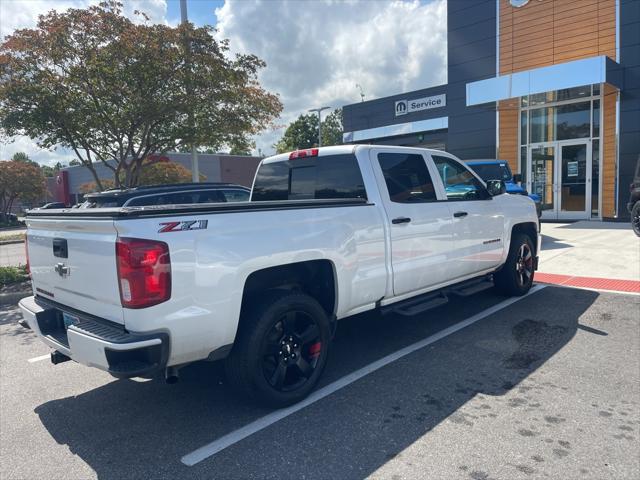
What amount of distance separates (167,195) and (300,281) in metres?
5.41

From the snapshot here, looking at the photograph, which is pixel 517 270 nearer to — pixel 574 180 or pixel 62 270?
pixel 62 270

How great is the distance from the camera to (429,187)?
509 centimetres

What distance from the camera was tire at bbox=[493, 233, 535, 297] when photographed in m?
6.45

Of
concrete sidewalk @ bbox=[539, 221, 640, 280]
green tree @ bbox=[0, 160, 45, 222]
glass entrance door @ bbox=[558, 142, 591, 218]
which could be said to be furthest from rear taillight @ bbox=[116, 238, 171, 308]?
green tree @ bbox=[0, 160, 45, 222]

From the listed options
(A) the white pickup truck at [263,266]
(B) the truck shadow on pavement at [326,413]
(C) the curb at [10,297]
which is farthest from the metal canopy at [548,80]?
(C) the curb at [10,297]

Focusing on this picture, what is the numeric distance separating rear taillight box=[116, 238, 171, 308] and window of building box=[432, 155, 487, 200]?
3.36 meters

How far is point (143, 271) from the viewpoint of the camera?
292 centimetres

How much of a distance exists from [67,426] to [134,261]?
1.62 metres

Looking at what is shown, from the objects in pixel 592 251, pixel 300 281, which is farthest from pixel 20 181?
pixel 300 281

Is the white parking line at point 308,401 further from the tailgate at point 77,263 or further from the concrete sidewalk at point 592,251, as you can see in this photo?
the concrete sidewalk at point 592,251

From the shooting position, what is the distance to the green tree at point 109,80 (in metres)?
8.97

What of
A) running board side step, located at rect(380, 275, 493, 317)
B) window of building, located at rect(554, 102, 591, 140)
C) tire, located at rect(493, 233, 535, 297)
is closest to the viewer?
running board side step, located at rect(380, 275, 493, 317)

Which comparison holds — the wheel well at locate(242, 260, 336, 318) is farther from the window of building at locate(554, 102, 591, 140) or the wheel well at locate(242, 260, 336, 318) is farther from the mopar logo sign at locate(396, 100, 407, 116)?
the mopar logo sign at locate(396, 100, 407, 116)

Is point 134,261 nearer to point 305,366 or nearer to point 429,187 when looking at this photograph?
point 305,366
